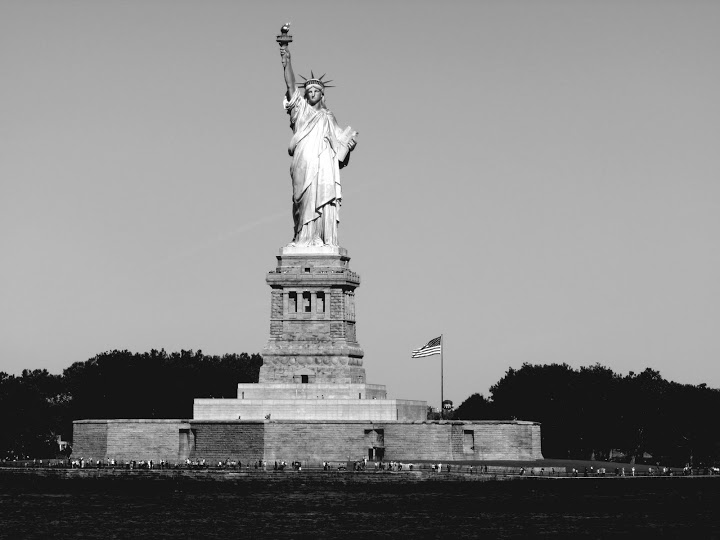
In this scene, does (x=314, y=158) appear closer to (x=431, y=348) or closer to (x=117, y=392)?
(x=431, y=348)

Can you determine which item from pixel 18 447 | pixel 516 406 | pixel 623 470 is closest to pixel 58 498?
pixel 623 470

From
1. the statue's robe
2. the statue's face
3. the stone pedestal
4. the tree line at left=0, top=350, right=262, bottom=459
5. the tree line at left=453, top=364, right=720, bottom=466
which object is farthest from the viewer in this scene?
the tree line at left=453, top=364, right=720, bottom=466

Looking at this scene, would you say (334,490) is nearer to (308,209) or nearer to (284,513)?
(284,513)

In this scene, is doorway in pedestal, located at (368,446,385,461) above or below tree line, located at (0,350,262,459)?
below

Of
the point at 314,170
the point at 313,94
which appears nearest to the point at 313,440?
the point at 314,170

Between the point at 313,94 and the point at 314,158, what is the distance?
3833mm

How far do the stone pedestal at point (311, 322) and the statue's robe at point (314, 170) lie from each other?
5.29 feet

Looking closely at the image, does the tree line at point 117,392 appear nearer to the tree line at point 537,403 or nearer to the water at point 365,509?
the tree line at point 537,403

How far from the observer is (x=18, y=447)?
13000cm

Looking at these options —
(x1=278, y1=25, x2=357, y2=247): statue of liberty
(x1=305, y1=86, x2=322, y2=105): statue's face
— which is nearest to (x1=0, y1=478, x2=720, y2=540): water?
(x1=278, y1=25, x2=357, y2=247): statue of liberty

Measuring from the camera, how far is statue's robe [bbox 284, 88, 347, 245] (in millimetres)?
101250

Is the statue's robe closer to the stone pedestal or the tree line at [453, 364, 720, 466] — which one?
the stone pedestal

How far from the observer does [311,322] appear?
99.8m

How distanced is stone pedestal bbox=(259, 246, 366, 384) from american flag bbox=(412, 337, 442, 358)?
11.9ft
